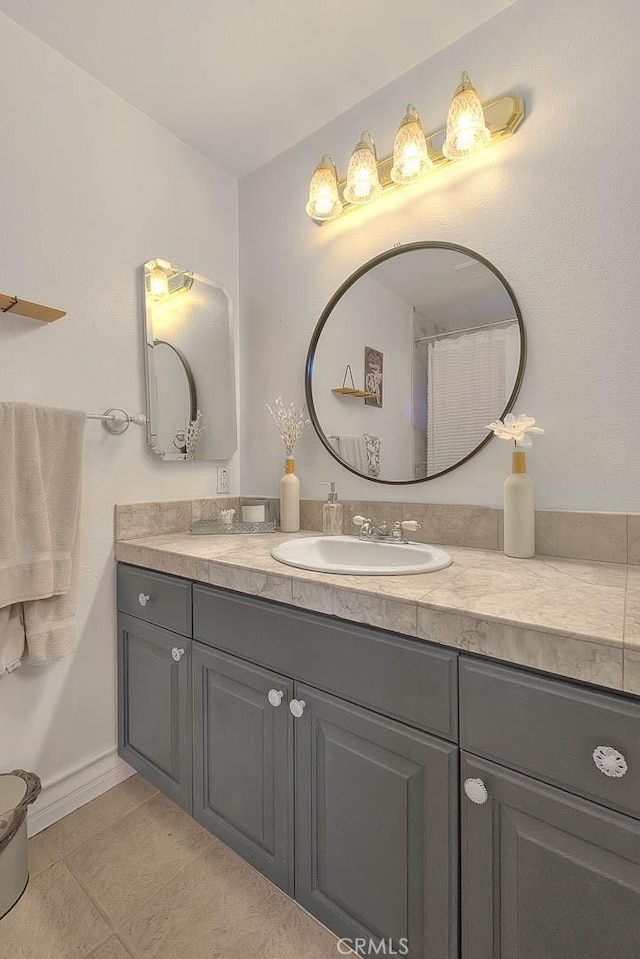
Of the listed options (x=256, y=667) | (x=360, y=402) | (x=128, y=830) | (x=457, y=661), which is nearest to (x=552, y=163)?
(x=360, y=402)

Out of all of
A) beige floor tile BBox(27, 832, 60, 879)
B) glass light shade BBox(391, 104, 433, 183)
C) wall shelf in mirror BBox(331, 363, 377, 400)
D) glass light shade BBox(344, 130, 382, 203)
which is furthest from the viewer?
wall shelf in mirror BBox(331, 363, 377, 400)

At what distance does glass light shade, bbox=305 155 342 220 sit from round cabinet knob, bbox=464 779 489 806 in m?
1.73

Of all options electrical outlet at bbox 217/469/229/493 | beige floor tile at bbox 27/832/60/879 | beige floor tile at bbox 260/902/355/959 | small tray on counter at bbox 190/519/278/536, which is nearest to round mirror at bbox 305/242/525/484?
small tray on counter at bbox 190/519/278/536

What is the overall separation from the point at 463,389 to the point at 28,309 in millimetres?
1313

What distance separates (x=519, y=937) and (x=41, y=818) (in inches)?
54.7

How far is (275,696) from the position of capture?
1.06 metres

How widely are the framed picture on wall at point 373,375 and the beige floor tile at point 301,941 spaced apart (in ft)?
4.78

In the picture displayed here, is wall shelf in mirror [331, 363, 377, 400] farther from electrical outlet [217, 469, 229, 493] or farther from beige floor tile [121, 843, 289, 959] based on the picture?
beige floor tile [121, 843, 289, 959]

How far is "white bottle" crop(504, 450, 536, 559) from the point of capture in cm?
120

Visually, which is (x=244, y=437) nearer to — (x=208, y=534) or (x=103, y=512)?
(x=208, y=534)

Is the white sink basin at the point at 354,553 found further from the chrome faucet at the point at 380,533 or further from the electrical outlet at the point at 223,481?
the electrical outlet at the point at 223,481

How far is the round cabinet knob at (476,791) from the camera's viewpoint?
29.7 inches

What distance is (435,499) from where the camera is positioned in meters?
1.45

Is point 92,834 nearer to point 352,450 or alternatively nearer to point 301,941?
point 301,941
